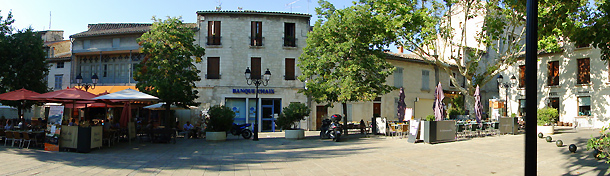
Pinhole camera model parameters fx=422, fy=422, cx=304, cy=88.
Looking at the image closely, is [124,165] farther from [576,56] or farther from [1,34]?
[576,56]

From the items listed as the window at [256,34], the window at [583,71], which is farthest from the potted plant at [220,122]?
the window at [583,71]

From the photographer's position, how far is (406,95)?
33000 mm

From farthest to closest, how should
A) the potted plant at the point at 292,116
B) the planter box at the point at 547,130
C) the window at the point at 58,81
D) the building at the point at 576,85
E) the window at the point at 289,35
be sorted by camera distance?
the window at the point at 58,81, the window at the point at 289,35, the building at the point at 576,85, the potted plant at the point at 292,116, the planter box at the point at 547,130

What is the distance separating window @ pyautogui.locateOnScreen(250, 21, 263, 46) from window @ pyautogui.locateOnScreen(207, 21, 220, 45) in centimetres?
225

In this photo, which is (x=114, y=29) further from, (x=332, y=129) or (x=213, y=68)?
(x=332, y=129)

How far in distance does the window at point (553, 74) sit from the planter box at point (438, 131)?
18434 millimetres

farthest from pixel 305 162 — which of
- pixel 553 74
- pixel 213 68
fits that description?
pixel 553 74

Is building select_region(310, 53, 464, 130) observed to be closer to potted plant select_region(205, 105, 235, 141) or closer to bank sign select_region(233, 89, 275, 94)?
bank sign select_region(233, 89, 275, 94)

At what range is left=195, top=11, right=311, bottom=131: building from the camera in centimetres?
2788

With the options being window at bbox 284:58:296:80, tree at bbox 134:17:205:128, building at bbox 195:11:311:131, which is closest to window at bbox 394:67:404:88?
building at bbox 195:11:311:131

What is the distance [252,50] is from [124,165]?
18.8 m

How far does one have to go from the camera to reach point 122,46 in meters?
29.1

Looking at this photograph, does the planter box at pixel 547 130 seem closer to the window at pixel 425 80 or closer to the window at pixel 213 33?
the window at pixel 425 80

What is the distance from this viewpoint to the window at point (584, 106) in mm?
28234
